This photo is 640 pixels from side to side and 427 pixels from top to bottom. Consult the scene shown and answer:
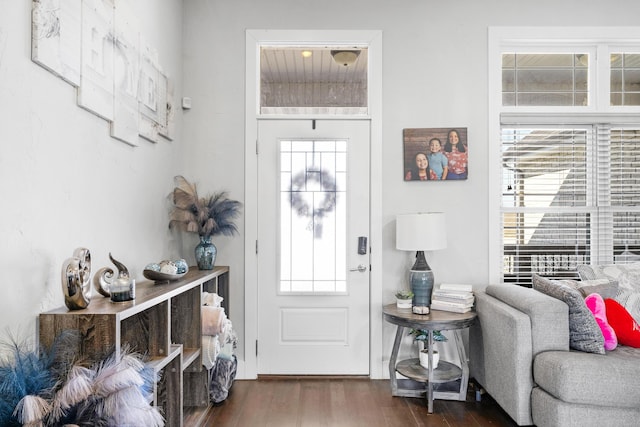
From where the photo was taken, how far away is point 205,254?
317cm

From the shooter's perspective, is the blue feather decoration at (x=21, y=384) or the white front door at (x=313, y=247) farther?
the white front door at (x=313, y=247)

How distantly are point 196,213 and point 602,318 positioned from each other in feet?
8.76

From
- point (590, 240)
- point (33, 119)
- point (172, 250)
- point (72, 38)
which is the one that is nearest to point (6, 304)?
point (33, 119)

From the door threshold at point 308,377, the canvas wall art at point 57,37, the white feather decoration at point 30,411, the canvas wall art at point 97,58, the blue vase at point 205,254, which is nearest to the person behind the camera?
the white feather decoration at point 30,411

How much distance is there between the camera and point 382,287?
11.6 ft

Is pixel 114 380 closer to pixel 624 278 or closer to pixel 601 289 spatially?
pixel 601 289

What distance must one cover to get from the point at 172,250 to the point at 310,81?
1.72m

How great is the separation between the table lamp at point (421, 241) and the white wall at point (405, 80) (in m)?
0.29

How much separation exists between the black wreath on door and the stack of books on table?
3.40 ft

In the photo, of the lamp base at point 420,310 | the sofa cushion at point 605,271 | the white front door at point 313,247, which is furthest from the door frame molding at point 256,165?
the sofa cushion at point 605,271

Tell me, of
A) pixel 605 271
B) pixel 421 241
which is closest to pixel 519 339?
pixel 421 241

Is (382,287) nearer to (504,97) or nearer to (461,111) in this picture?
(461,111)

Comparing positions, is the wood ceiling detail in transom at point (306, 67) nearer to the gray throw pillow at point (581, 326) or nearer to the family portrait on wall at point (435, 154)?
the family portrait on wall at point (435, 154)

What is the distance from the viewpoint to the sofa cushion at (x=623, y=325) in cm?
262
